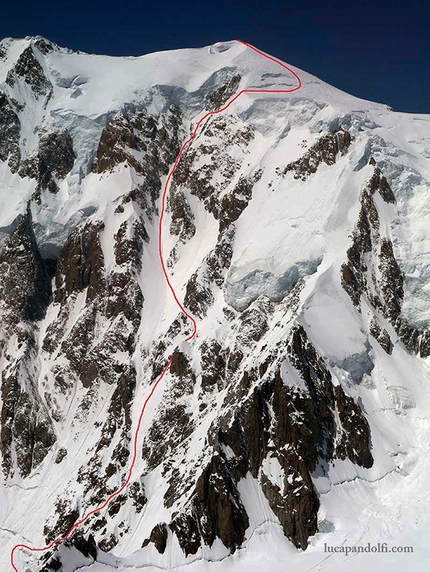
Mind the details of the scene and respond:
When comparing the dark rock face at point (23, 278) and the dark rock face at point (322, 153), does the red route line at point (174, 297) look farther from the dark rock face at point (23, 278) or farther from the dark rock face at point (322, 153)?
the dark rock face at point (23, 278)

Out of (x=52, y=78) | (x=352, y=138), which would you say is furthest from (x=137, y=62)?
(x=352, y=138)

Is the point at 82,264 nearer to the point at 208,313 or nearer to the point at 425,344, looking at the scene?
the point at 208,313

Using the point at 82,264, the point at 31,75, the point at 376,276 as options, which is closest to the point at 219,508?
the point at 376,276

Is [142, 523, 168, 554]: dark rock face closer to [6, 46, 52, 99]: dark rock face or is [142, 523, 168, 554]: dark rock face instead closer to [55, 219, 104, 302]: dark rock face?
[55, 219, 104, 302]: dark rock face

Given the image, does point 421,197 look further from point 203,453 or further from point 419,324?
point 203,453

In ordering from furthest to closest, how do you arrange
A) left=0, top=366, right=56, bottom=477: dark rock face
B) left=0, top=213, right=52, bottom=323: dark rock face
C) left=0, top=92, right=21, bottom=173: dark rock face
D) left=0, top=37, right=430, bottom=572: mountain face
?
1. left=0, top=92, right=21, bottom=173: dark rock face
2. left=0, top=213, right=52, bottom=323: dark rock face
3. left=0, top=366, right=56, bottom=477: dark rock face
4. left=0, top=37, right=430, bottom=572: mountain face

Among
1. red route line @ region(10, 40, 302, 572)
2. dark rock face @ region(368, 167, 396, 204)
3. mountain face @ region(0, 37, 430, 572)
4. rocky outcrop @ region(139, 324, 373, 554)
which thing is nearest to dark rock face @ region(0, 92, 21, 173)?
mountain face @ region(0, 37, 430, 572)
